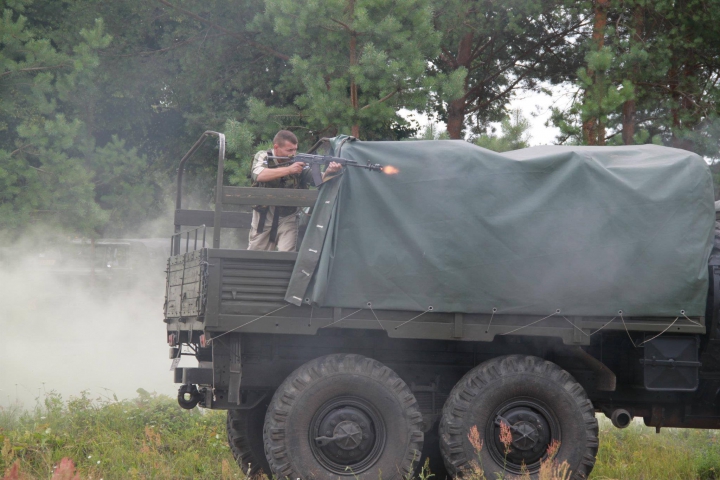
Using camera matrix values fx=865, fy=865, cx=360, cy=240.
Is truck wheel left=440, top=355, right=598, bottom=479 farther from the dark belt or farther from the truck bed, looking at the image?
the dark belt

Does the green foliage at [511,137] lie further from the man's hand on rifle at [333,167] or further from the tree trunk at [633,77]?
the man's hand on rifle at [333,167]

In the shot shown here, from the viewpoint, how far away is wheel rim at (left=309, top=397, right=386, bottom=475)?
662cm

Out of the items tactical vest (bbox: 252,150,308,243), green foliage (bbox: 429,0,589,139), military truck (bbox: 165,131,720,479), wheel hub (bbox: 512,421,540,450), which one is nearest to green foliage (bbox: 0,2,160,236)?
green foliage (bbox: 429,0,589,139)

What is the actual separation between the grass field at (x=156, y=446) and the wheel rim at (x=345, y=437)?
1508 millimetres

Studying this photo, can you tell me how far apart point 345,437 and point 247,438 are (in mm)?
1497

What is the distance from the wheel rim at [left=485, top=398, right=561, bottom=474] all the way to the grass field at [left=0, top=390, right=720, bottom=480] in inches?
48.7

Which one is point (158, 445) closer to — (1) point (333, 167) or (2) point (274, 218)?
(2) point (274, 218)

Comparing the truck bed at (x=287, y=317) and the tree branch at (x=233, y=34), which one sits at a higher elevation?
the tree branch at (x=233, y=34)

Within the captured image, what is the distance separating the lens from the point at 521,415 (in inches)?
273

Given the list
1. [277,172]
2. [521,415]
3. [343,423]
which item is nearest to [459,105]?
[277,172]

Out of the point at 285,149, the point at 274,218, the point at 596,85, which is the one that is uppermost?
the point at 596,85

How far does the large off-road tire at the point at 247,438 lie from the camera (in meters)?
7.77

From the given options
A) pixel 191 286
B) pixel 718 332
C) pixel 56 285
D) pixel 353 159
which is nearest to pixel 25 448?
pixel 191 286

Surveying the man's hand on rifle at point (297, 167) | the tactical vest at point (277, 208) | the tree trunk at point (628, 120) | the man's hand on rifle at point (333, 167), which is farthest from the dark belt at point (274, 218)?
the tree trunk at point (628, 120)
